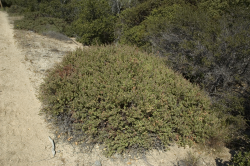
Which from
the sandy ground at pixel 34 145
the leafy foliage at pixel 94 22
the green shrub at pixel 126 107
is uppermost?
the leafy foliage at pixel 94 22

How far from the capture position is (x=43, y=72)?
7035mm

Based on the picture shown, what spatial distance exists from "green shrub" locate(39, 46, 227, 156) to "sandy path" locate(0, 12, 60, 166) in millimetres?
535

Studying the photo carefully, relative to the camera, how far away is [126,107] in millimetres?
4035

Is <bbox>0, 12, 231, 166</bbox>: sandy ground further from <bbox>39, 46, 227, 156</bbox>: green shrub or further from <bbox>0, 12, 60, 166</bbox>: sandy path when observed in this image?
<bbox>39, 46, 227, 156</bbox>: green shrub

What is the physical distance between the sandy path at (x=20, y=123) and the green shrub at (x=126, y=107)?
53 centimetres

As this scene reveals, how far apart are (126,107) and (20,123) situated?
276 centimetres

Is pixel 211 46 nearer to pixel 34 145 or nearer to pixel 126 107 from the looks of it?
pixel 126 107

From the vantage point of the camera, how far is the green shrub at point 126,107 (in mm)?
3836

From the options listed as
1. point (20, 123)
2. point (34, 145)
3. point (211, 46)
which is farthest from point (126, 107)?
point (211, 46)

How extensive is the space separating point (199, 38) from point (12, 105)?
6584 millimetres

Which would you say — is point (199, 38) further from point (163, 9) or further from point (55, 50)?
point (55, 50)

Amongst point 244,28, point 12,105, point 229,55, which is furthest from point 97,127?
point 244,28

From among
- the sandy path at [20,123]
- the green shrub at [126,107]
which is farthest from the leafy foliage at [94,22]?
the green shrub at [126,107]

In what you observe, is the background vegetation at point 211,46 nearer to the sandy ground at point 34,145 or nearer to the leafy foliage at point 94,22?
the leafy foliage at point 94,22
